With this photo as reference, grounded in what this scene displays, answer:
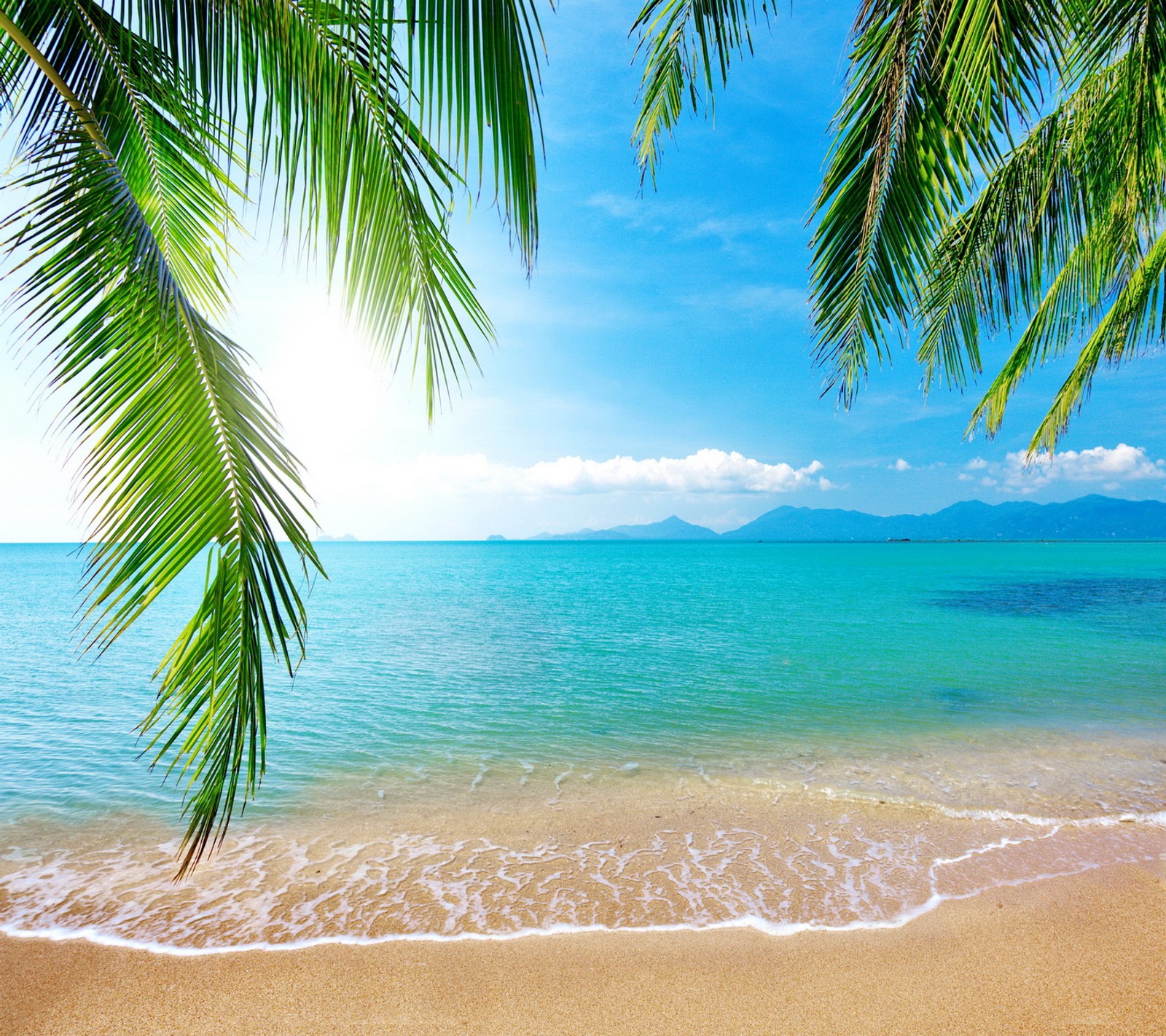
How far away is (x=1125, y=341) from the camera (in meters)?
6.92

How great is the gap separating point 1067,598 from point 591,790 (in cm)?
2941

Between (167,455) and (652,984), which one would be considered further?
(652,984)

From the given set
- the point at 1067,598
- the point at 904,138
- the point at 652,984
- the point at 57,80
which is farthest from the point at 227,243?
the point at 1067,598

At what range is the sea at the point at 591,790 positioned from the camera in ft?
13.1

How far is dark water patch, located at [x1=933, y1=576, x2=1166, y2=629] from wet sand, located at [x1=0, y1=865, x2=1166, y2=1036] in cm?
2010

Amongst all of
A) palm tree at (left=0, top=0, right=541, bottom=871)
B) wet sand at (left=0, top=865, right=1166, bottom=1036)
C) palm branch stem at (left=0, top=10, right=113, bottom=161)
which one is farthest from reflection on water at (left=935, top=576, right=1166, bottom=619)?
palm branch stem at (left=0, top=10, right=113, bottom=161)

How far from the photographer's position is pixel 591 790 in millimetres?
6156

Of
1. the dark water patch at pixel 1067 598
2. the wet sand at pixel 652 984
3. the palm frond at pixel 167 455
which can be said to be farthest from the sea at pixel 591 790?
the dark water patch at pixel 1067 598

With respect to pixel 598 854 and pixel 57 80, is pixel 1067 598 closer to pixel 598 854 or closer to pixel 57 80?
pixel 598 854

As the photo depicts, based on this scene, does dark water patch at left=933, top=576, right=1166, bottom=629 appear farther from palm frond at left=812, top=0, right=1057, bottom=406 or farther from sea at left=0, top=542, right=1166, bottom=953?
palm frond at left=812, top=0, right=1057, bottom=406

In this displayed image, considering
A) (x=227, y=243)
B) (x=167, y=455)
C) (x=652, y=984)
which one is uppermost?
(x=227, y=243)

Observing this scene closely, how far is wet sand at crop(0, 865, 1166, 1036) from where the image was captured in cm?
291

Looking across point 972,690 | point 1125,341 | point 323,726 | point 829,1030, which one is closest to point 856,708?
point 972,690

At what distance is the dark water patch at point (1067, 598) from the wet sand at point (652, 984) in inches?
791
